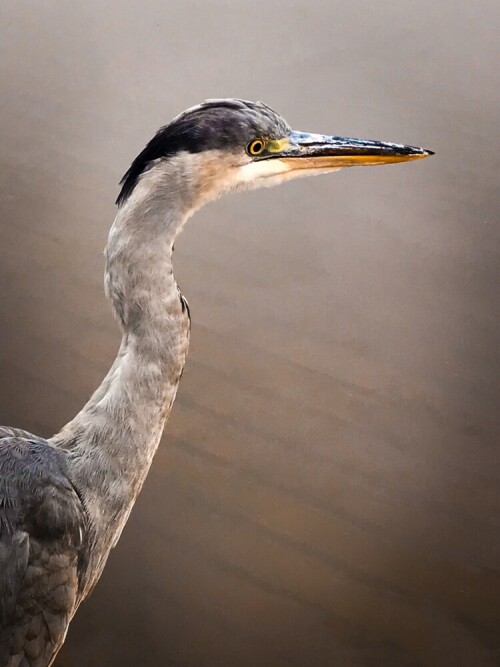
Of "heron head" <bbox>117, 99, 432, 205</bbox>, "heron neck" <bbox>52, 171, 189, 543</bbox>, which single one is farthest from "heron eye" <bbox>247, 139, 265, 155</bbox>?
"heron neck" <bbox>52, 171, 189, 543</bbox>

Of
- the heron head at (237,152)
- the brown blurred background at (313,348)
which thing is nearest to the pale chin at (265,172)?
the heron head at (237,152)

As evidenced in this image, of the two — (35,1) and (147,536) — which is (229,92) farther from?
(147,536)

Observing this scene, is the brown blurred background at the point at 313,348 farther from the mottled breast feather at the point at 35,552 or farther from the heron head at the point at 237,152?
the mottled breast feather at the point at 35,552

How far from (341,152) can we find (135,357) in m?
0.38

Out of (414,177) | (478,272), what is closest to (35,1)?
(414,177)

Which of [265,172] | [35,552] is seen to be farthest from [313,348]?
[35,552]

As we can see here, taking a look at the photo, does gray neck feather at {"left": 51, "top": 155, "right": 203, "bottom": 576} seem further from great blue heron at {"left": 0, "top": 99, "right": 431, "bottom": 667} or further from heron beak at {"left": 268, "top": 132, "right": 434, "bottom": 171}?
heron beak at {"left": 268, "top": 132, "right": 434, "bottom": 171}

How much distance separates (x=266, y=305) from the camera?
1.54 meters

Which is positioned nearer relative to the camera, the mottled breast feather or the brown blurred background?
the mottled breast feather

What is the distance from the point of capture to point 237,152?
1063 mm

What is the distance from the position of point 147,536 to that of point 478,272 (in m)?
0.79

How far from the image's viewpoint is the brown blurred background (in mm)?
1393

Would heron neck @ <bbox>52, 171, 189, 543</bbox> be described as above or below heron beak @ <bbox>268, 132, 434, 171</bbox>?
below

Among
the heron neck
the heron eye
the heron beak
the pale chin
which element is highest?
the heron beak
